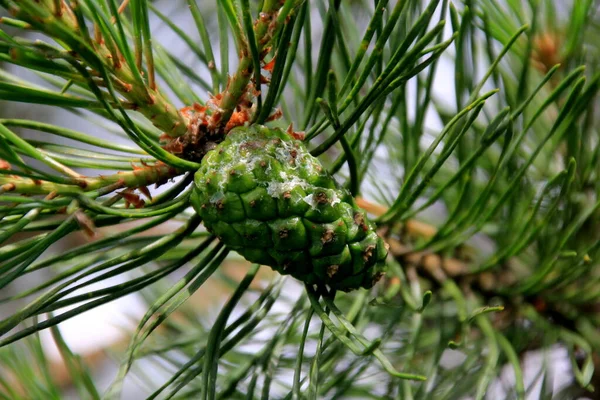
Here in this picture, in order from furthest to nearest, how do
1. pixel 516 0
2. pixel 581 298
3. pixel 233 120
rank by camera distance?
pixel 516 0
pixel 581 298
pixel 233 120

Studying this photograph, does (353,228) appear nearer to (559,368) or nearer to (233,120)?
(233,120)

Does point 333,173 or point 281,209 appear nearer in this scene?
point 281,209

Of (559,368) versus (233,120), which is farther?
(559,368)

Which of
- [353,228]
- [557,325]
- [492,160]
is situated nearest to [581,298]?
[557,325]

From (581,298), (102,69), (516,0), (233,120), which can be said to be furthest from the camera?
(516,0)
